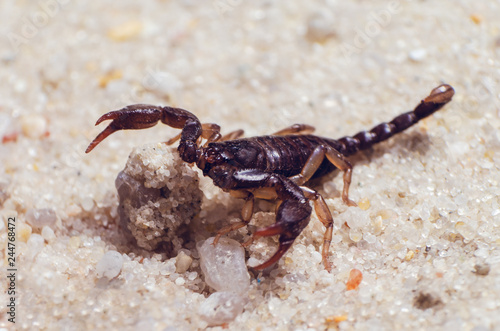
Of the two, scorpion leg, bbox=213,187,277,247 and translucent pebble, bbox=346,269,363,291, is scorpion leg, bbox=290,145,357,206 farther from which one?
translucent pebble, bbox=346,269,363,291

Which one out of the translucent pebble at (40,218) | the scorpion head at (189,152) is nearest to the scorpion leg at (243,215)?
the scorpion head at (189,152)

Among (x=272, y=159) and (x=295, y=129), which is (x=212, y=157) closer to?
(x=272, y=159)

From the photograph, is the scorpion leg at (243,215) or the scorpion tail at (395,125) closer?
the scorpion leg at (243,215)

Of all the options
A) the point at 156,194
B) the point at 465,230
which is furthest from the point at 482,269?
the point at 156,194

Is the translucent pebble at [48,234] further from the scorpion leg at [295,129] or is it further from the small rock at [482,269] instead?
the small rock at [482,269]

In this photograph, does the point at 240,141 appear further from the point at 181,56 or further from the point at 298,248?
the point at 181,56

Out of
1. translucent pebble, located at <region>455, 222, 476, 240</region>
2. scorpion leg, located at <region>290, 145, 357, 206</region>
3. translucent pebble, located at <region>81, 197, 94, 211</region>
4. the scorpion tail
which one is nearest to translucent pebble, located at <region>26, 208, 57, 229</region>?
translucent pebble, located at <region>81, 197, 94, 211</region>
